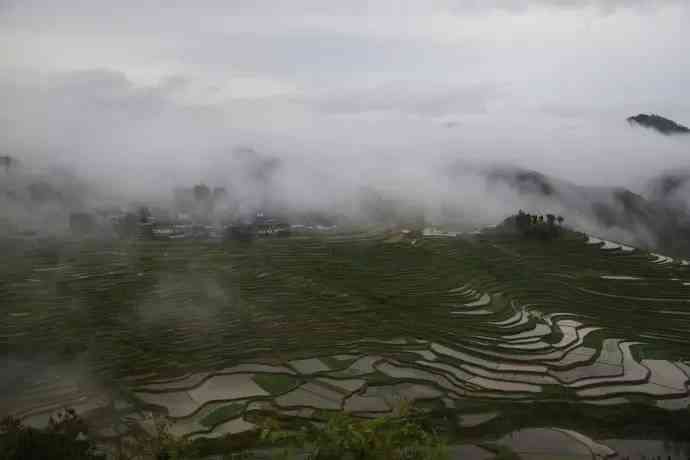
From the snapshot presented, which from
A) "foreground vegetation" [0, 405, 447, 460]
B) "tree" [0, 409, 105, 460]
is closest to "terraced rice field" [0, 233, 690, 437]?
"foreground vegetation" [0, 405, 447, 460]

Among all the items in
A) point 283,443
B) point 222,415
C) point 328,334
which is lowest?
point 283,443

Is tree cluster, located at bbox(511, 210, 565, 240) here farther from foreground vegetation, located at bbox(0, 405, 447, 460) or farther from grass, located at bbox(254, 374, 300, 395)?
foreground vegetation, located at bbox(0, 405, 447, 460)

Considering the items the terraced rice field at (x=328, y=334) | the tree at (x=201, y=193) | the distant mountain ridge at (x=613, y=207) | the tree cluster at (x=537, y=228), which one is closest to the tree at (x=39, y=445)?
the terraced rice field at (x=328, y=334)

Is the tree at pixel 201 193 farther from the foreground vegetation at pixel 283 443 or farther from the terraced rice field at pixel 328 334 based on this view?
the foreground vegetation at pixel 283 443

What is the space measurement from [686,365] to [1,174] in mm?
89372

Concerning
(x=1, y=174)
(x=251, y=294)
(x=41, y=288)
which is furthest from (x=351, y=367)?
(x=1, y=174)

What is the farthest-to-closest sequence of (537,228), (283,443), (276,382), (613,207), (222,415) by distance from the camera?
(613,207)
(537,228)
(276,382)
(222,415)
(283,443)

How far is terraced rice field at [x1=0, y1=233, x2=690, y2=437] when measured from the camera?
21109 millimetres

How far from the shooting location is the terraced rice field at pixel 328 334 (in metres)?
21.1

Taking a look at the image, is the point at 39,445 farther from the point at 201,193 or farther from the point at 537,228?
the point at 201,193

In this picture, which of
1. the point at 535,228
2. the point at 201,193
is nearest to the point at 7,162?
the point at 201,193

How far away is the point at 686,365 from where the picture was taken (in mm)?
25203

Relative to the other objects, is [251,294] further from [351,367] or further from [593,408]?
[593,408]

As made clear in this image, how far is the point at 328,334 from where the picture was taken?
94.2 ft
